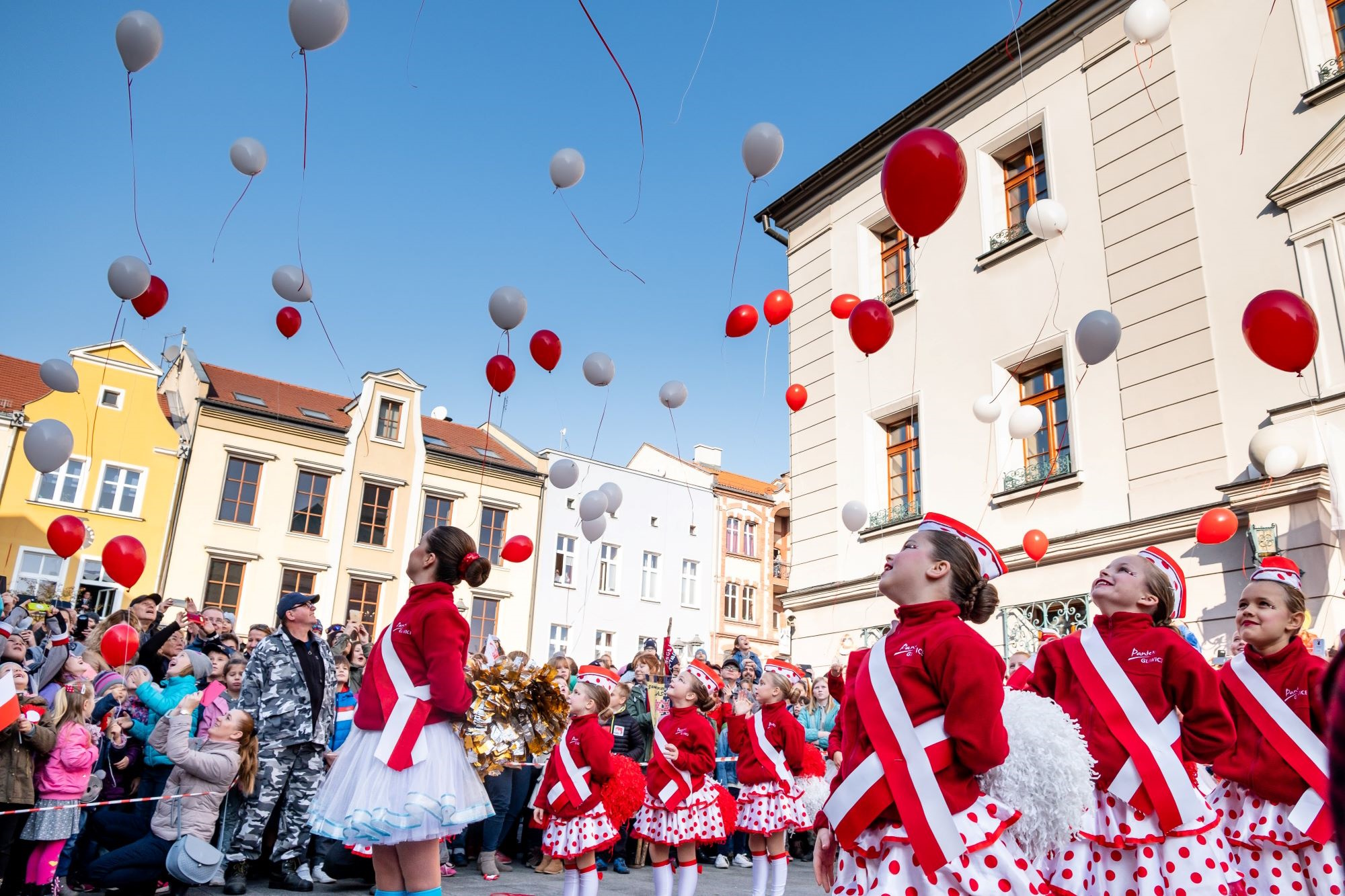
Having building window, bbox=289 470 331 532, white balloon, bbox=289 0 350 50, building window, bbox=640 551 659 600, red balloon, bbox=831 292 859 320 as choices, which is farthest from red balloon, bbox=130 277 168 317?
building window, bbox=640 551 659 600

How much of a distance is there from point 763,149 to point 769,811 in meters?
6.17

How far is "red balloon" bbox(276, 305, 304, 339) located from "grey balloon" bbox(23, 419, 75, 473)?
9.20ft

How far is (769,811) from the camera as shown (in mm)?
7648

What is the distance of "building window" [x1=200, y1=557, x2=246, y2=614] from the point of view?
27.2 m

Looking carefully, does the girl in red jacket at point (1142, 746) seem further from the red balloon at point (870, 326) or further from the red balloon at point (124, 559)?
the red balloon at point (124, 559)

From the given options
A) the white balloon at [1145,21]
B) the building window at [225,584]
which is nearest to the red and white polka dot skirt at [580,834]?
the white balloon at [1145,21]

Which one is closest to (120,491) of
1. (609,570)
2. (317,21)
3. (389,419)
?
(389,419)

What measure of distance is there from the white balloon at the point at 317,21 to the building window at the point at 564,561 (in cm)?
2669

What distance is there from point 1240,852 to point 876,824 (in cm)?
250

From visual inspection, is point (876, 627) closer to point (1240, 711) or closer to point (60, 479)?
point (1240, 711)

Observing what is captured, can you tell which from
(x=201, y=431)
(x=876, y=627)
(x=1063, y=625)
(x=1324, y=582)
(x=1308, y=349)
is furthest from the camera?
(x=201, y=431)

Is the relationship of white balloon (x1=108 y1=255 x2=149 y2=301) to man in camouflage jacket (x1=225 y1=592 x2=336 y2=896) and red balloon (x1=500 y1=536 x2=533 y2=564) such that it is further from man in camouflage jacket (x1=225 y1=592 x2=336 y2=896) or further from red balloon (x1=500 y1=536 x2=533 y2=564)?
red balloon (x1=500 y1=536 x2=533 y2=564)

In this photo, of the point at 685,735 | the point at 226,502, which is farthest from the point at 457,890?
the point at 226,502

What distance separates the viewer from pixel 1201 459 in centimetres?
1112
